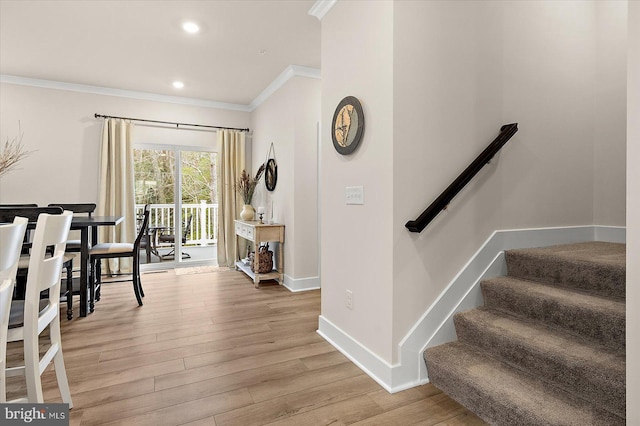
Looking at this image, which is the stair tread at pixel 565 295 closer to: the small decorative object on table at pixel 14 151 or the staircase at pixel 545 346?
the staircase at pixel 545 346

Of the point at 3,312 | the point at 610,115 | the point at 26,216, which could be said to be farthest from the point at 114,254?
the point at 610,115

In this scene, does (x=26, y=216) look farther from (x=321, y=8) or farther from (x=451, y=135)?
(x=451, y=135)

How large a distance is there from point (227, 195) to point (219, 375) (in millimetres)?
3892

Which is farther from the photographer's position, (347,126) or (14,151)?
(14,151)

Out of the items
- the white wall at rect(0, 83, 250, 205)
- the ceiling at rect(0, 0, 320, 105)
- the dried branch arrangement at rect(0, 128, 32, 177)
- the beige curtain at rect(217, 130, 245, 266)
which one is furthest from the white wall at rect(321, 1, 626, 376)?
the dried branch arrangement at rect(0, 128, 32, 177)

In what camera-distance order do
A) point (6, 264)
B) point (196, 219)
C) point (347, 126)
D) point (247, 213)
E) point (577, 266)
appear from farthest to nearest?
point (196, 219)
point (247, 213)
point (347, 126)
point (577, 266)
point (6, 264)

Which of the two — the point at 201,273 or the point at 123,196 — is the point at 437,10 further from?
the point at 123,196

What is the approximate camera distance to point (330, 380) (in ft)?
6.87

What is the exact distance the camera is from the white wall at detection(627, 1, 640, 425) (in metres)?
1.12

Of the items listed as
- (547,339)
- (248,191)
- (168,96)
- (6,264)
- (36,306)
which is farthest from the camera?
(168,96)

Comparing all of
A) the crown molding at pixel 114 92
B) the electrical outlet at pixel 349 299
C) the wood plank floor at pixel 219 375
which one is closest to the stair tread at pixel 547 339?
the wood plank floor at pixel 219 375

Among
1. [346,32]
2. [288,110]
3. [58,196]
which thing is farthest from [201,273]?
[346,32]

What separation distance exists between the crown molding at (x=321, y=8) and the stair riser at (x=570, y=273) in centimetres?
235

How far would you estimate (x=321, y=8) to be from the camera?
285cm
